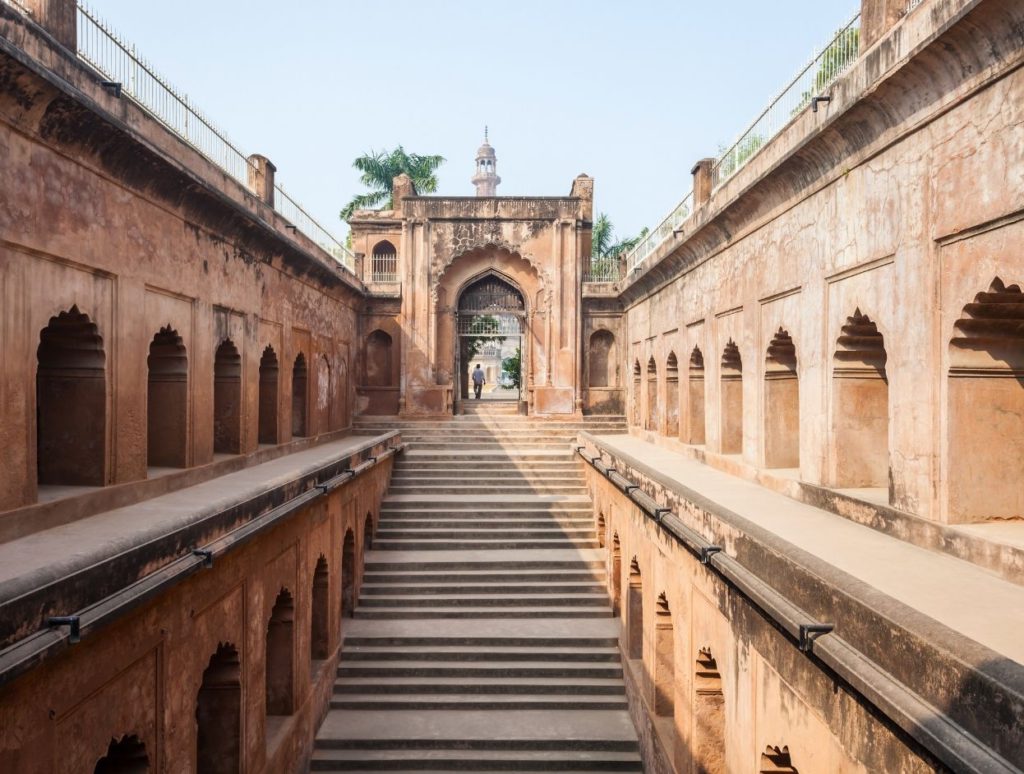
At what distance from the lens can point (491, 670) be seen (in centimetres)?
1072

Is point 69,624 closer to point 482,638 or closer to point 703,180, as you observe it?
point 482,638

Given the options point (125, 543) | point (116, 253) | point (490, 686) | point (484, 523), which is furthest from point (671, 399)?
point (125, 543)

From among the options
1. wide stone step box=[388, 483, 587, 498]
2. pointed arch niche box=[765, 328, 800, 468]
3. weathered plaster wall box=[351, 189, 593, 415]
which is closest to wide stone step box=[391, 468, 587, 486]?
wide stone step box=[388, 483, 587, 498]

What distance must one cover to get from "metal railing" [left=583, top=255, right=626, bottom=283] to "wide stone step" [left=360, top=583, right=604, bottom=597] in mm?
10041

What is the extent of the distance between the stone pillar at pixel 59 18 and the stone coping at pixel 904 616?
698cm

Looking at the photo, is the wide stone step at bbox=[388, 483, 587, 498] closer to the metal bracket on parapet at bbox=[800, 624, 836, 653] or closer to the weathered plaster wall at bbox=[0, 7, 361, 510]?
the weathered plaster wall at bbox=[0, 7, 361, 510]

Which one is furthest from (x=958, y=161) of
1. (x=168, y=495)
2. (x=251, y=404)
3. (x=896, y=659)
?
(x=251, y=404)

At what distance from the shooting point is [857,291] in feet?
23.3

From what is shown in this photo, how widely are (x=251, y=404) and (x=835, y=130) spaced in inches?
340

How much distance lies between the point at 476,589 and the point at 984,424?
8246mm

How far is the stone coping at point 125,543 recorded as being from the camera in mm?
4184

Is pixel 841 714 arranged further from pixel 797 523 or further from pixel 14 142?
pixel 14 142

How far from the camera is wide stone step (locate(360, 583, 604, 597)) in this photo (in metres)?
12.3

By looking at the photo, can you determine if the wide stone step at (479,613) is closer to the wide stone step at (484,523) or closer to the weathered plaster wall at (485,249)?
the wide stone step at (484,523)
